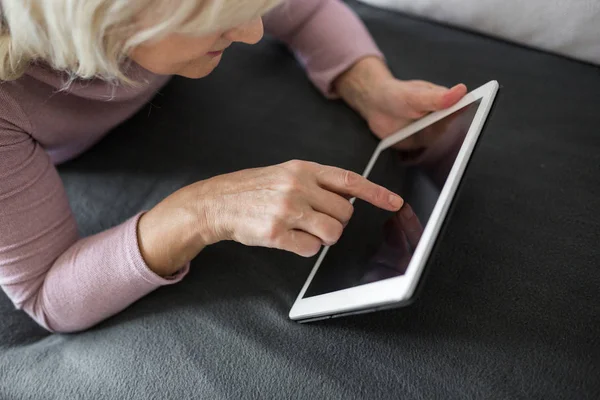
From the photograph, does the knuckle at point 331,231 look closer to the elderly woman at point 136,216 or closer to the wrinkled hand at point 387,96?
the elderly woman at point 136,216

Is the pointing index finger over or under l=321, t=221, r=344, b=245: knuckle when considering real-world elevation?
over

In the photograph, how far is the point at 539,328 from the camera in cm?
54

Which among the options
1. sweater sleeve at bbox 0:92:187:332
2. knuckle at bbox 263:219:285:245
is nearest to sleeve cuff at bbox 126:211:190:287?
sweater sleeve at bbox 0:92:187:332

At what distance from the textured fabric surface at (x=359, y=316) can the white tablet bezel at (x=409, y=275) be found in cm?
3

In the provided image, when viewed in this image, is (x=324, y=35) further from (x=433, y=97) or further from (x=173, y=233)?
(x=173, y=233)

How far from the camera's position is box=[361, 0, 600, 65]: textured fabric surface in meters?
0.73

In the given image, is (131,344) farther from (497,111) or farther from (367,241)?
(497,111)

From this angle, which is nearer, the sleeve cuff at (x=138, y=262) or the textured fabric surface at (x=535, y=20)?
the sleeve cuff at (x=138, y=262)

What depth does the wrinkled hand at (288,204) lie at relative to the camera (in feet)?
1.76

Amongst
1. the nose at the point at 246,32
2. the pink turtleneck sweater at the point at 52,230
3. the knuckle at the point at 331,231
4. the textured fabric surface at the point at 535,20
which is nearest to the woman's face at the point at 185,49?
the nose at the point at 246,32

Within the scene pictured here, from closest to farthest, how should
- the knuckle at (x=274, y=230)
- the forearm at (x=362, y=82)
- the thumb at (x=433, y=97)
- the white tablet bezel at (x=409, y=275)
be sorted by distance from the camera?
the white tablet bezel at (x=409, y=275) → the knuckle at (x=274, y=230) → the thumb at (x=433, y=97) → the forearm at (x=362, y=82)

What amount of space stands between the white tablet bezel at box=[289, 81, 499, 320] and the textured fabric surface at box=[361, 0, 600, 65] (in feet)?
0.85

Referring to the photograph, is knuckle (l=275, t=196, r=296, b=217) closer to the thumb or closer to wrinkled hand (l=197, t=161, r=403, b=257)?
wrinkled hand (l=197, t=161, r=403, b=257)

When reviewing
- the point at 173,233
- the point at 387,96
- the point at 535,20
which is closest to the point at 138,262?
the point at 173,233
